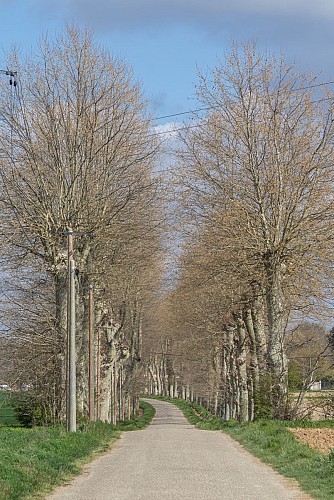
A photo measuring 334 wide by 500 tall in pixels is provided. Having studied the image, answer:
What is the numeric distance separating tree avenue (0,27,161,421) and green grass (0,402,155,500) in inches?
367

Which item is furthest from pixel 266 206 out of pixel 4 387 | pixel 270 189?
pixel 4 387

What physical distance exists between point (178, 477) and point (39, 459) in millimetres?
2728

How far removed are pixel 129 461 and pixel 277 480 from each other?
479 centimetres

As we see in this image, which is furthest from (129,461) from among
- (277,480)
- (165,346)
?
(165,346)

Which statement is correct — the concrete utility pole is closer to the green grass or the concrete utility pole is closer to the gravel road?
the green grass

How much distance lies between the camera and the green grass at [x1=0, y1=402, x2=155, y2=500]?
40.5 ft

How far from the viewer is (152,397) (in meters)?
120

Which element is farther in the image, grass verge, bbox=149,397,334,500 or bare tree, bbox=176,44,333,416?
bare tree, bbox=176,44,333,416

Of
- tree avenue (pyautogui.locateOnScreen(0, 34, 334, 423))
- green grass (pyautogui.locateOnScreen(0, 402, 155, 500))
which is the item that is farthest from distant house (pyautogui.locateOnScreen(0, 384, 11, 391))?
green grass (pyautogui.locateOnScreen(0, 402, 155, 500))

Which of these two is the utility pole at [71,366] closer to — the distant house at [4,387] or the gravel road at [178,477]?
the gravel road at [178,477]

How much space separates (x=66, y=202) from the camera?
3116 cm

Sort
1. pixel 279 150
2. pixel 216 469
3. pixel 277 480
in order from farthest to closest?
1. pixel 279 150
2. pixel 216 469
3. pixel 277 480

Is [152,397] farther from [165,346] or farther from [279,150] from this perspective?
[279,150]

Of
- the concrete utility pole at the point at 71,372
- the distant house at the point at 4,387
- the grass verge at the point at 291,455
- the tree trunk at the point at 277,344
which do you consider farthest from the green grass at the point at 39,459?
the distant house at the point at 4,387
